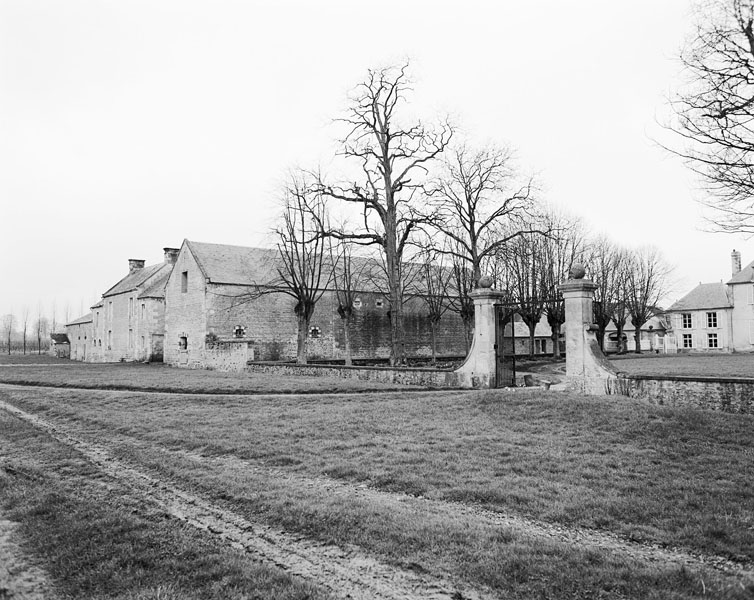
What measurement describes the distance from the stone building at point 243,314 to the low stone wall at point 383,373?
8547mm

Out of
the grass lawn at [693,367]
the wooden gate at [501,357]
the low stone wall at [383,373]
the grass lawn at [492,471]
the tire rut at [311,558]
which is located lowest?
the tire rut at [311,558]

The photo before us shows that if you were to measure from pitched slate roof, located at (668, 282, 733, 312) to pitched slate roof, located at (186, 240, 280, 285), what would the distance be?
37469mm

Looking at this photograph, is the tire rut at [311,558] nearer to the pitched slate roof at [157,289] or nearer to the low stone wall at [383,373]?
the low stone wall at [383,373]

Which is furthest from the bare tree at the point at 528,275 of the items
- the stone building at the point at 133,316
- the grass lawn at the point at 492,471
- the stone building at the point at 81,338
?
the stone building at the point at 81,338

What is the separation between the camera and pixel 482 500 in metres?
6.09

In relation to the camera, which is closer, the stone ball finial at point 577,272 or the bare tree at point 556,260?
the stone ball finial at point 577,272

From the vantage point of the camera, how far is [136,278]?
46.6 metres

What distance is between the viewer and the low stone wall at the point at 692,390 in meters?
10.2

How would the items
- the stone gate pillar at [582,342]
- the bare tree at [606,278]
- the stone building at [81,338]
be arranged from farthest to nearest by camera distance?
the stone building at [81,338]
the bare tree at [606,278]
the stone gate pillar at [582,342]

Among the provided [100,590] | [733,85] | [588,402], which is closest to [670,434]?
[588,402]

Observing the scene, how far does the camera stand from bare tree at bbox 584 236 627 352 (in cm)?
3894

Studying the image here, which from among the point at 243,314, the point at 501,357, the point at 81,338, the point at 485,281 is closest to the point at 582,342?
the point at 501,357

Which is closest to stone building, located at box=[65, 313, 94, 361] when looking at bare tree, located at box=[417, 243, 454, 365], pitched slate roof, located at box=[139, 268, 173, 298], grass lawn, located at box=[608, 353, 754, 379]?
pitched slate roof, located at box=[139, 268, 173, 298]

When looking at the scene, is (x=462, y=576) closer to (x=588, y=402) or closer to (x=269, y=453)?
(x=269, y=453)
